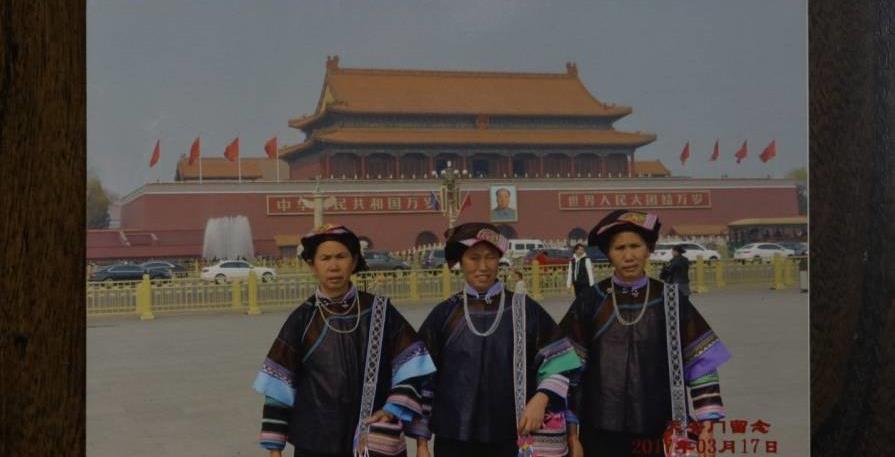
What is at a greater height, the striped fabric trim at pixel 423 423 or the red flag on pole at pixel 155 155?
the red flag on pole at pixel 155 155

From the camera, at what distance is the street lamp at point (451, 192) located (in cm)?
253

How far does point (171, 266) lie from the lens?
2.58 m

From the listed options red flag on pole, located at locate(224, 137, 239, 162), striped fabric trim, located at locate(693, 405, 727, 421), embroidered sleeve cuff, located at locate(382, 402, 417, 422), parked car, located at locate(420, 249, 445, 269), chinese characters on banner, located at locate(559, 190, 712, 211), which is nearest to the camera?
embroidered sleeve cuff, located at locate(382, 402, 417, 422)

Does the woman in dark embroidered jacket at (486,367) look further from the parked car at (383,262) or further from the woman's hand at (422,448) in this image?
the parked car at (383,262)

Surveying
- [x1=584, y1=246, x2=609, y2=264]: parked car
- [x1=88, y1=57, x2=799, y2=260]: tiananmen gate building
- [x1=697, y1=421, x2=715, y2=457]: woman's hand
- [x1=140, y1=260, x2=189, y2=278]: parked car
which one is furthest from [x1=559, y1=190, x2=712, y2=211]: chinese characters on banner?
[x1=140, y1=260, x2=189, y2=278]: parked car

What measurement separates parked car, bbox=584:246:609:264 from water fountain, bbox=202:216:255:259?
103 cm

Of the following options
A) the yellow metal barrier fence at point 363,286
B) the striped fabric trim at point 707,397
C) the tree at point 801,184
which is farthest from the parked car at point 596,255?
the tree at point 801,184

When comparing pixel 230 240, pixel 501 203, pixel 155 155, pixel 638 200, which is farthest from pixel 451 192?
pixel 155 155

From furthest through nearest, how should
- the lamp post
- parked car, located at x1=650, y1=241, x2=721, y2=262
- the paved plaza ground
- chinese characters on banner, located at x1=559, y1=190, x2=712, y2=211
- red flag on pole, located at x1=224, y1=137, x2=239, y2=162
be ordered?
the lamp post < chinese characters on banner, located at x1=559, y1=190, x2=712, y2=211 < red flag on pole, located at x1=224, y1=137, x2=239, y2=162 < parked car, located at x1=650, y1=241, x2=721, y2=262 < the paved plaza ground

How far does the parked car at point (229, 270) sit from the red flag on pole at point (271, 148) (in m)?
0.33

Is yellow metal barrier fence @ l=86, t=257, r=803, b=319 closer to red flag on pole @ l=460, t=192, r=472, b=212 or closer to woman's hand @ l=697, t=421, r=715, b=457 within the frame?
red flag on pole @ l=460, t=192, r=472, b=212

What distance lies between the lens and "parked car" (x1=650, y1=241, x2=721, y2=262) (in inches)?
80.1

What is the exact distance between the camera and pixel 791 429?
1.89 m

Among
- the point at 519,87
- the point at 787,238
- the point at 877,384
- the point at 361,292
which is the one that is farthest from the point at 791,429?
the point at 519,87
